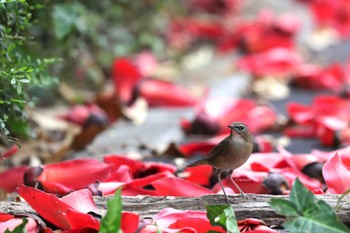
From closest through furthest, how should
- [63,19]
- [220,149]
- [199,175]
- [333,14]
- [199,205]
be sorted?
[199,205]
[220,149]
[199,175]
[63,19]
[333,14]

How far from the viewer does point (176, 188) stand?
83.5 inches

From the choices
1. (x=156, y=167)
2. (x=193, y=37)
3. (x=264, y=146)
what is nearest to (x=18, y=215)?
(x=156, y=167)

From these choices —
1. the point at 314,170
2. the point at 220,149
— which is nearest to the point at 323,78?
the point at 314,170

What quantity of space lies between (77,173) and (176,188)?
41 cm

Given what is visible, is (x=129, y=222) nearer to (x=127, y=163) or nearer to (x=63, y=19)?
(x=127, y=163)

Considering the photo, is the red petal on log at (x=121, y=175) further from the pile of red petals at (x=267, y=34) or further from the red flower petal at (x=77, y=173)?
the pile of red petals at (x=267, y=34)

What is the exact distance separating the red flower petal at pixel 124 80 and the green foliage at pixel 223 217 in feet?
7.24

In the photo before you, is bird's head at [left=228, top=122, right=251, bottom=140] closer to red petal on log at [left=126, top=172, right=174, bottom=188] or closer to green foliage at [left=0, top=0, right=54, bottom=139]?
red petal on log at [left=126, top=172, right=174, bottom=188]

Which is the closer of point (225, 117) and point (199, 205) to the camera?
point (199, 205)

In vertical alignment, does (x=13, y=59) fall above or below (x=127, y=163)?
above

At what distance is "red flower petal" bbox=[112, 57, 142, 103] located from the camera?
394 centimetres

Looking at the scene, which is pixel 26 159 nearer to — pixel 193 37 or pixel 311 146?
pixel 311 146

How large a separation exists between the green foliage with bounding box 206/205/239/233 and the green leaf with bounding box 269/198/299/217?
5.9 inches

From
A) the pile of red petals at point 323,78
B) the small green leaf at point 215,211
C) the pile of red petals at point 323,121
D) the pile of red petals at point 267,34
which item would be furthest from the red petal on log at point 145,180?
the pile of red petals at point 267,34
